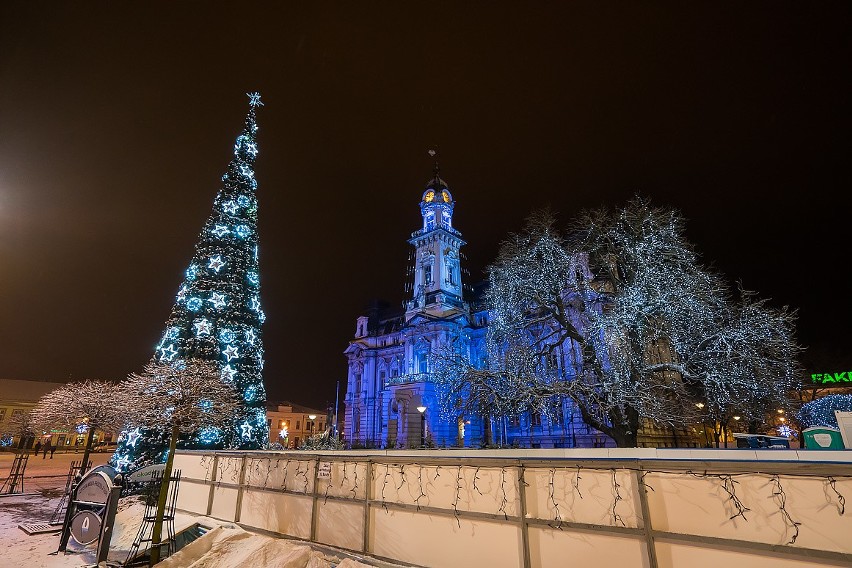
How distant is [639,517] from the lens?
5164 millimetres

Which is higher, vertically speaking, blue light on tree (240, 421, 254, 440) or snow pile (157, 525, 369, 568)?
blue light on tree (240, 421, 254, 440)

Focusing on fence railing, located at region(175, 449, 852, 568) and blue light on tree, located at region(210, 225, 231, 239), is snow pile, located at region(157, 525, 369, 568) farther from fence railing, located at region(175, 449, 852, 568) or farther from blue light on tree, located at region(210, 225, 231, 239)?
blue light on tree, located at region(210, 225, 231, 239)

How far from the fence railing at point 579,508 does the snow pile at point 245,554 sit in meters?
0.68

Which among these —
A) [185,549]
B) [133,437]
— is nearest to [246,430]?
[133,437]

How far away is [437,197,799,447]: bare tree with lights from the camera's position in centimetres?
1535

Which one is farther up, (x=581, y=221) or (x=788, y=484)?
(x=581, y=221)

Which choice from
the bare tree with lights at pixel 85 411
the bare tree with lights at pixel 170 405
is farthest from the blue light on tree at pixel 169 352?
the bare tree with lights at pixel 170 405

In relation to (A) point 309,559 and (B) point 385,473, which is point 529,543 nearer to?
(B) point 385,473

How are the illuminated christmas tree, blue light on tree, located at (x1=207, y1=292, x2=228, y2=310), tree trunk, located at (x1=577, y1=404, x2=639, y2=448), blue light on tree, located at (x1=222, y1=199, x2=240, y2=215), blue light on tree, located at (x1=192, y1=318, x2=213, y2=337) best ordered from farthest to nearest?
blue light on tree, located at (x1=222, y1=199, x2=240, y2=215) → blue light on tree, located at (x1=207, y1=292, x2=228, y2=310) → blue light on tree, located at (x1=192, y1=318, x2=213, y2=337) → the illuminated christmas tree → tree trunk, located at (x1=577, y1=404, x2=639, y2=448)

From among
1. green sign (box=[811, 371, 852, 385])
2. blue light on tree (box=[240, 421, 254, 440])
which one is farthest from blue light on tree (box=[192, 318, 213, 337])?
green sign (box=[811, 371, 852, 385])

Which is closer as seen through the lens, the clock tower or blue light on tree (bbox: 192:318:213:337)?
blue light on tree (bbox: 192:318:213:337)

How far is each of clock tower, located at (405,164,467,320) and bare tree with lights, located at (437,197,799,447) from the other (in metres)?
24.6

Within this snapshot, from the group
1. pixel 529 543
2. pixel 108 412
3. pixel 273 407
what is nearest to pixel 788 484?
pixel 529 543

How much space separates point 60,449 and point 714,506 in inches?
3194
